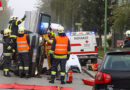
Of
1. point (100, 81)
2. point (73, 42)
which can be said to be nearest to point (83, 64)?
point (73, 42)

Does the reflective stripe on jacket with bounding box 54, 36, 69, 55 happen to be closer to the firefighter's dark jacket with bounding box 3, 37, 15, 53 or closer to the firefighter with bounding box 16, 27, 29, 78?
the firefighter with bounding box 16, 27, 29, 78

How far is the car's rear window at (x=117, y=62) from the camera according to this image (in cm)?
696

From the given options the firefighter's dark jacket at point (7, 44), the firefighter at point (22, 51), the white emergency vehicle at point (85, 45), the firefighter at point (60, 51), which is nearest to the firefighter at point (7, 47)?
the firefighter's dark jacket at point (7, 44)

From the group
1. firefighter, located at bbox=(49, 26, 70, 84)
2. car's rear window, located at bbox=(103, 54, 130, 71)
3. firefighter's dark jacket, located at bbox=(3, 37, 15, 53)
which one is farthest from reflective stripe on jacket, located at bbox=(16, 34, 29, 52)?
car's rear window, located at bbox=(103, 54, 130, 71)

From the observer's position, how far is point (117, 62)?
279 inches

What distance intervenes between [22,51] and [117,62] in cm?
697

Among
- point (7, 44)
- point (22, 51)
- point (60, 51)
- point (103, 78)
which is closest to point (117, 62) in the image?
point (103, 78)

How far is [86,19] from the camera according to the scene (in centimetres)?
4134

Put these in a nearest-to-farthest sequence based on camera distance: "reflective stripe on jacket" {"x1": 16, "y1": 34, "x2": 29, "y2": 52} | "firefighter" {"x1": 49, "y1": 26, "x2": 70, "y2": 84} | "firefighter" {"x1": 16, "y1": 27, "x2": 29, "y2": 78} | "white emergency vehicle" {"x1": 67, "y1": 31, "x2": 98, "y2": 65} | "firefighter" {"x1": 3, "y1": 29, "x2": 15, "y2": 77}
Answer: "firefighter" {"x1": 49, "y1": 26, "x2": 70, "y2": 84}
"firefighter" {"x1": 16, "y1": 27, "x2": 29, "y2": 78}
"reflective stripe on jacket" {"x1": 16, "y1": 34, "x2": 29, "y2": 52}
"firefighter" {"x1": 3, "y1": 29, "x2": 15, "y2": 77}
"white emergency vehicle" {"x1": 67, "y1": 31, "x2": 98, "y2": 65}

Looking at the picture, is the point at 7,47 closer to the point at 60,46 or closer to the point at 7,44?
the point at 7,44

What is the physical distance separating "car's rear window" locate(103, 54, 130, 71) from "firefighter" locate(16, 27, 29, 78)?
263 inches

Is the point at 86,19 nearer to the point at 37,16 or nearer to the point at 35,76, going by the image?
the point at 37,16

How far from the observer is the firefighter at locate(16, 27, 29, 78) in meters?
13.4

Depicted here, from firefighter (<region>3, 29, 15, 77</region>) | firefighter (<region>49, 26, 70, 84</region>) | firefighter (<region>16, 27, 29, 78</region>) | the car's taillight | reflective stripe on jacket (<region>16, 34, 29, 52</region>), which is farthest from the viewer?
firefighter (<region>3, 29, 15, 77</region>)
